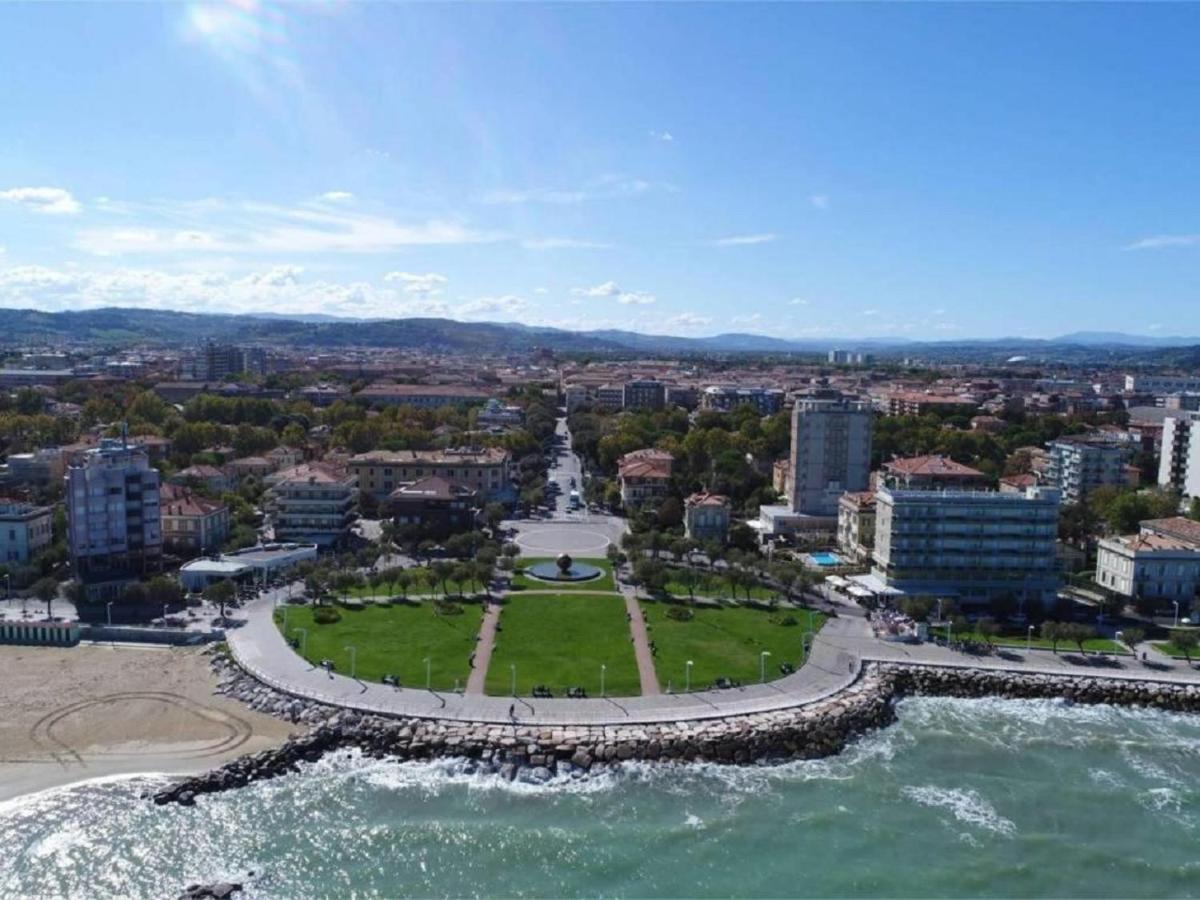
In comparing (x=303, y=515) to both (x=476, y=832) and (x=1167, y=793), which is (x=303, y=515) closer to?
(x=476, y=832)

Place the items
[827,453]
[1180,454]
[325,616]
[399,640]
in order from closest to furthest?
[399,640]
[325,616]
[827,453]
[1180,454]

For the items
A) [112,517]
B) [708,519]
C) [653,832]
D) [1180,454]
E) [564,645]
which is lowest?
[653,832]

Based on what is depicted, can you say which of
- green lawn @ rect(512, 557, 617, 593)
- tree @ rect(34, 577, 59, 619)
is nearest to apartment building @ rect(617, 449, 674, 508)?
green lawn @ rect(512, 557, 617, 593)

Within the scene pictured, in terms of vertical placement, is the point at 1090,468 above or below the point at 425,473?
above

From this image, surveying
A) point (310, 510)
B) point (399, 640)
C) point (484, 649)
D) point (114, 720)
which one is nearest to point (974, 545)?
point (484, 649)

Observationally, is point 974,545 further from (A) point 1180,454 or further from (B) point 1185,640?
(A) point 1180,454

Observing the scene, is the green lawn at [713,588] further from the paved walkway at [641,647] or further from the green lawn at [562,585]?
the green lawn at [562,585]

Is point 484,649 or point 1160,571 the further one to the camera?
point 1160,571

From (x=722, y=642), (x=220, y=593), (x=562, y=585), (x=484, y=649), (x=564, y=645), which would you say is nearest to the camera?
(x=484, y=649)
